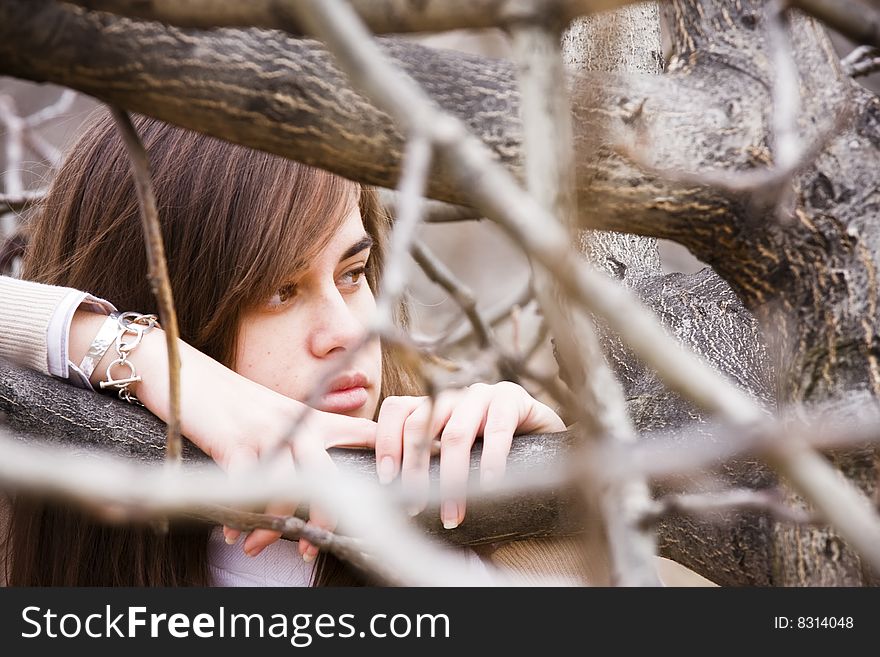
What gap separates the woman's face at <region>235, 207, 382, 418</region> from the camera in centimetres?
99

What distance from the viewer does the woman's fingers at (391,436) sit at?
0.78 m

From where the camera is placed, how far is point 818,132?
1.89 ft

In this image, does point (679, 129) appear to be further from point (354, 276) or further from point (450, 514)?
point (354, 276)

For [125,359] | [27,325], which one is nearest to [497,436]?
[125,359]

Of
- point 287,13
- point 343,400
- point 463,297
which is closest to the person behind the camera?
point 287,13

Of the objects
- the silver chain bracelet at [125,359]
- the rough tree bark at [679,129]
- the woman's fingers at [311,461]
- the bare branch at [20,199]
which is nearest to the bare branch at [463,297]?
the rough tree bark at [679,129]

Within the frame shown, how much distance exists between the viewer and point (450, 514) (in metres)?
0.78

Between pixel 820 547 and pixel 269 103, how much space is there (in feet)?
1.49

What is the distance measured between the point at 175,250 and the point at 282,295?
0.18 meters

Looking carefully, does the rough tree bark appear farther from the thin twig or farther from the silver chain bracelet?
the silver chain bracelet

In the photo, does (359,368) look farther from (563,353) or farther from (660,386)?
(563,353)

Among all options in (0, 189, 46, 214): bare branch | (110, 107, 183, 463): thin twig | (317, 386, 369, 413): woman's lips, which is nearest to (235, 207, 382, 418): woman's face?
(317, 386, 369, 413): woman's lips

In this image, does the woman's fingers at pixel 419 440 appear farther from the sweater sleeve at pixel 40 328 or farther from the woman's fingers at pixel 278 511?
the sweater sleeve at pixel 40 328

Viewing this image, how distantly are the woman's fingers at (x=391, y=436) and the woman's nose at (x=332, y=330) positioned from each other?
0.59 feet
